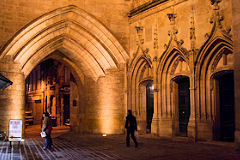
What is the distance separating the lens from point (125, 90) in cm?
1548

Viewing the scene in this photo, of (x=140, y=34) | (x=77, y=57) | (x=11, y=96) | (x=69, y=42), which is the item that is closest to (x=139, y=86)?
(x=140, y=34)

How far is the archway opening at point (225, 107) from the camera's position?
11430 millimetres

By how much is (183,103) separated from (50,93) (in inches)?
618

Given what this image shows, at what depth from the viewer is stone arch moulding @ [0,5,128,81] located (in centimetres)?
1388

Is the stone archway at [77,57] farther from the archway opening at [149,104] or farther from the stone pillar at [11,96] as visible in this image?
the archway opening at [149,104]

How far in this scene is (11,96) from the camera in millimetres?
13656

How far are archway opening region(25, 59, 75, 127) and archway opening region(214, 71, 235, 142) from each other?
10.3m

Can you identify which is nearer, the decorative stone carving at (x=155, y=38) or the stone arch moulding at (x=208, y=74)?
the stone arch moulding at (x=208, y=74)

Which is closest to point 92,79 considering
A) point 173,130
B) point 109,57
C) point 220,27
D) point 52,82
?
point 109,57

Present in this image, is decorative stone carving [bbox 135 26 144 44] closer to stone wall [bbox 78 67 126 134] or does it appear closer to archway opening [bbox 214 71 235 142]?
stone wall [bbox 78 67 126 134]

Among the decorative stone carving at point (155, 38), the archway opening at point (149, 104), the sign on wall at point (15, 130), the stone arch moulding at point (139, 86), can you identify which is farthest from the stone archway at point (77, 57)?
Result: the sign on wall at point (15, 130)

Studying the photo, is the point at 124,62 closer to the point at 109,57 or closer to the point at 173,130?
the point at 109,57

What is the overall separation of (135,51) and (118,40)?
105 centimetres

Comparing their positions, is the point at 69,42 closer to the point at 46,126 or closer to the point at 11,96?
the point at 11,96
